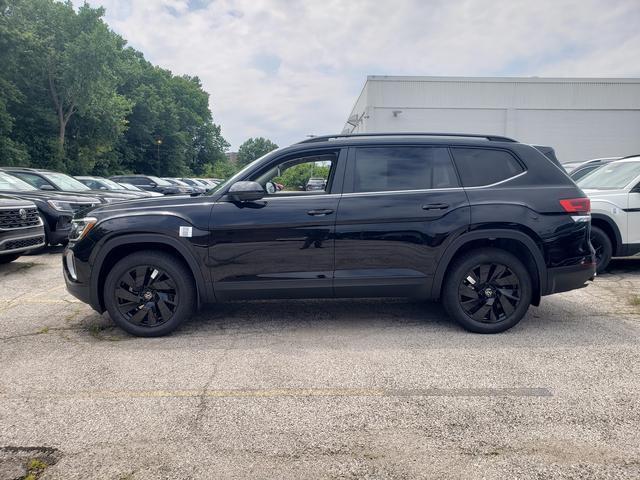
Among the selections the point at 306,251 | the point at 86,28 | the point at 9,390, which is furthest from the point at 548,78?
the point at 9,390

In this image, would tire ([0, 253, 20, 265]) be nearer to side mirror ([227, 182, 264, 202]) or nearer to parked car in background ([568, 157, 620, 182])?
side mirror ([227, 182, 264, 202])

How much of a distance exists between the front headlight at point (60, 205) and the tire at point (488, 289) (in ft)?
25.1

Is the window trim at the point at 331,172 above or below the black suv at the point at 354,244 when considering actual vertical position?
above

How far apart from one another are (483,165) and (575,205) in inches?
35.1

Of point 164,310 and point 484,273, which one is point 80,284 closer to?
point 164,310

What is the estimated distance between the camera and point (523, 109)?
32.6 m

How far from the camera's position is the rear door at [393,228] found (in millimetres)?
4117

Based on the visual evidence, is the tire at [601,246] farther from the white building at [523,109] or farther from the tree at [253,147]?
the tree at [253,147]

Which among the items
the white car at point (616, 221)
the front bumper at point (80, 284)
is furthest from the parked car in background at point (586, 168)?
the front bumper at point (80, 284)

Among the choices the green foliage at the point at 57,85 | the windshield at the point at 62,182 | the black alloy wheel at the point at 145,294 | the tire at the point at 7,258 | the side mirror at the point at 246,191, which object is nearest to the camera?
the side mirror at the point at 246,191

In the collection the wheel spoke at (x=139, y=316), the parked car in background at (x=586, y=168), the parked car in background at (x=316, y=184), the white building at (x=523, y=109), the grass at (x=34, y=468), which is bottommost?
the grass at (x=34, y=468)

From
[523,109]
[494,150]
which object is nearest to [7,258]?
[494,150]

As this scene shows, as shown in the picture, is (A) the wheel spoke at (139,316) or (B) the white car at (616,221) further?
(B) the white car at (616,221)

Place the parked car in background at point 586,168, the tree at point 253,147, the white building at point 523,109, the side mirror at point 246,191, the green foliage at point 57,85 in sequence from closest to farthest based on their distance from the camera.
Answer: the side mirror at point 246,191 → the parked car in background at point 586,168 → the green foliage at point 57,85 → the white building at point 523,109 → the tree at point 253,147
